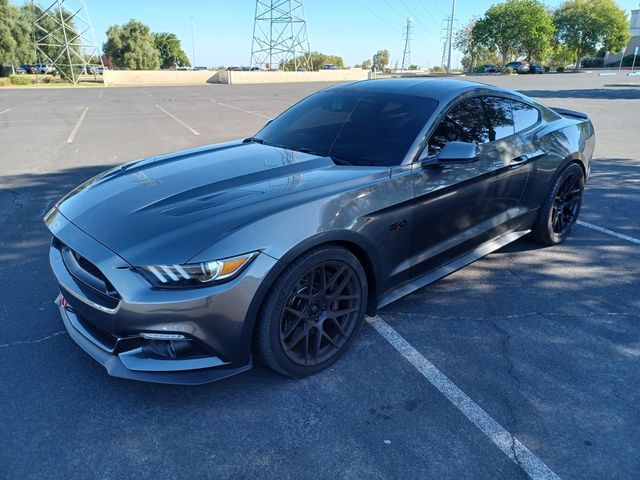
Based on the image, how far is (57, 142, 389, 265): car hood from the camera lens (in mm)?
2289

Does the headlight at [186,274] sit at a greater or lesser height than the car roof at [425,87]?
lesser

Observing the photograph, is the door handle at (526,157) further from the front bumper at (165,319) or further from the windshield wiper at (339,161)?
the front bumper at (165,319)

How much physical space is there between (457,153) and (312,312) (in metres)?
1.38

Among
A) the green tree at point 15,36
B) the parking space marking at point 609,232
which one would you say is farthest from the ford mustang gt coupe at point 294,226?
the green tree at point 15,36

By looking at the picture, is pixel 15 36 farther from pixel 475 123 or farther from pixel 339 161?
pixel 475 123

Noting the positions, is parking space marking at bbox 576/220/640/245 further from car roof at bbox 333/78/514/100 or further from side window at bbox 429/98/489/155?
side window at bbox 429/98/489/155

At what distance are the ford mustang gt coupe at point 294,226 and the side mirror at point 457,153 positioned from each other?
11mm

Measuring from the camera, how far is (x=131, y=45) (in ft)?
197

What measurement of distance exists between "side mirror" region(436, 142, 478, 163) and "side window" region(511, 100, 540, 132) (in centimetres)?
128

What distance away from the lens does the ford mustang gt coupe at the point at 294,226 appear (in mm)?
2248

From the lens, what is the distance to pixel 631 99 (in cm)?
2106

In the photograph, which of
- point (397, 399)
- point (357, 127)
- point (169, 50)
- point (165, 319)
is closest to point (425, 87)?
point (357, 127)

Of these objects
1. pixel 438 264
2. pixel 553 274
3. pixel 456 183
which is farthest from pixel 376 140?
pixel 553 274

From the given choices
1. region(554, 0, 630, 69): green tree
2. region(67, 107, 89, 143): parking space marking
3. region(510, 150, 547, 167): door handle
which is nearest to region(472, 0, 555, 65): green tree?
region(554, 0, 630, 69): green tree
